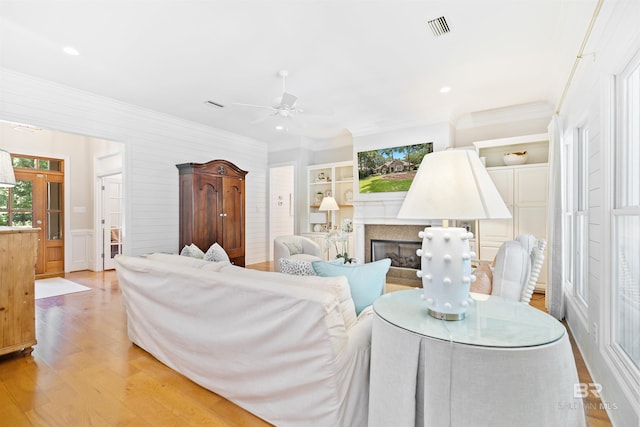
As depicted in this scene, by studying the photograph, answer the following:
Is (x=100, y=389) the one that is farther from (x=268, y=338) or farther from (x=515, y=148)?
(x=515, y=148)

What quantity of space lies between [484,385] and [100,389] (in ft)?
7.55

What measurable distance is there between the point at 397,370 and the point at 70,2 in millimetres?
3441

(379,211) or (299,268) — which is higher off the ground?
(379,211)

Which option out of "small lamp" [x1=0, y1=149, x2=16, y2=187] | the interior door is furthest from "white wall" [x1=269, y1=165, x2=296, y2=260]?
"small lamp" [x1=0, y1=149, x2=16, y2=187]

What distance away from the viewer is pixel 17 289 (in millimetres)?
2490

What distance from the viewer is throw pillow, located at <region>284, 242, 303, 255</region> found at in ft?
15.8

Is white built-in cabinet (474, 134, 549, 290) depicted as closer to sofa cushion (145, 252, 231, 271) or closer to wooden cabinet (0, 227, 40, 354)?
sofa cushion (145, 252, 231, 271)

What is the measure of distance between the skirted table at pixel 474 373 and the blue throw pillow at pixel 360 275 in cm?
62

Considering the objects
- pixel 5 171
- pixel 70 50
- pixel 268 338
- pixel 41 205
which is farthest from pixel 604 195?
pixel 41 205

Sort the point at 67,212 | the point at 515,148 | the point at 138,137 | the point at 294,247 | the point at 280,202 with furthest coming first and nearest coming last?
the point at 280,202
the point at 67,212
the point at 294,247
the point at 515,148
the point at 138,137

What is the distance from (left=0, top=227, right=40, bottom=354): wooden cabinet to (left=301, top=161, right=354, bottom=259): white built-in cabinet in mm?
4583

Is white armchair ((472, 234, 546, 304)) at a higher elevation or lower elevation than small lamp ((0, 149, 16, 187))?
lower

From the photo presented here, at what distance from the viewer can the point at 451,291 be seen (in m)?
1.22

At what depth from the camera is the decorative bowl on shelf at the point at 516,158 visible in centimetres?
442
